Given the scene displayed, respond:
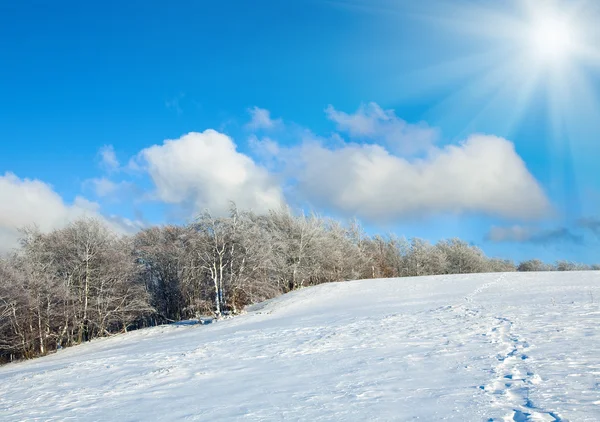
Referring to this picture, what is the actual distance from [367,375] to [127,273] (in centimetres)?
3482

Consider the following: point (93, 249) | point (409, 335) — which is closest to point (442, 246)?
point (93, 249)

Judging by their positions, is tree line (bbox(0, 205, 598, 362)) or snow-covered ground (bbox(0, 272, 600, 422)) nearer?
snow-covered ground (bbox(0, 272, 600, 422))

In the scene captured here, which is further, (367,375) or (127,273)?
(127,273)

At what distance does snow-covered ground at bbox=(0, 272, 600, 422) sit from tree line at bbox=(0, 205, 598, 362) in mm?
18037

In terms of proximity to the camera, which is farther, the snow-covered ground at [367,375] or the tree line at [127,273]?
the tree line at [127,273]

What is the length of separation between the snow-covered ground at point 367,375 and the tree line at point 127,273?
1804cm

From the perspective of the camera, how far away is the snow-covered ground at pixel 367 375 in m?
6.54

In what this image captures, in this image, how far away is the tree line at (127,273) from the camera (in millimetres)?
33531

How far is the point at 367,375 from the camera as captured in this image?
910cm

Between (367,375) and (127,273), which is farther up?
(127,273)

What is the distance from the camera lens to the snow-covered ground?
6539 mm

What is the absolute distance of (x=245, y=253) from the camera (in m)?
37.2

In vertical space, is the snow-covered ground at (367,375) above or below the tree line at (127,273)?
below

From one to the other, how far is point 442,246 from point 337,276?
35.8 metres
